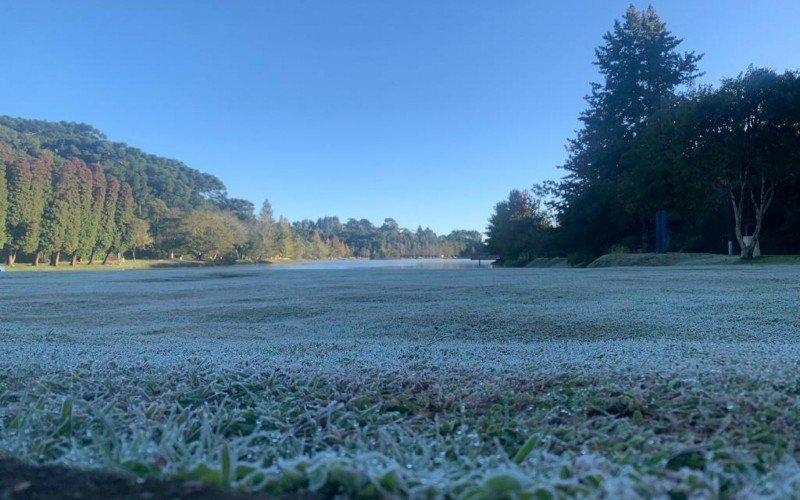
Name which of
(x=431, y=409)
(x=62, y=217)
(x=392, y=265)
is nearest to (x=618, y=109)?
(x=392, y=265)

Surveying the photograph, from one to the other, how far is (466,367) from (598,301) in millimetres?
2633

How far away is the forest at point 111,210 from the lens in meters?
33.0

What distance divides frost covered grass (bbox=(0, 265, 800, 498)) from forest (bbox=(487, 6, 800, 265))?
1352 centimetres

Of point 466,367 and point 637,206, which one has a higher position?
point 637,206

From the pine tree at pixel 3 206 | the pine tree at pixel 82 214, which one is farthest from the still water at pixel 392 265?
the pine tree at pixel 3 206

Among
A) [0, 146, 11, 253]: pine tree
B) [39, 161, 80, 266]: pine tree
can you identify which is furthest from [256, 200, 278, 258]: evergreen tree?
[0, 146, 11, 253]: pine tree

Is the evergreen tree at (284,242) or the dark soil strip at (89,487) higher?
the evergreen tree at (284,242)

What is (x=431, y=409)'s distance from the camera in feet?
3.84

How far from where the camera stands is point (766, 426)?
0.92 metres

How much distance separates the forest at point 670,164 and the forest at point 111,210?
29672 mm

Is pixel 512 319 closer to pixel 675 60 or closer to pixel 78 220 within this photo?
pixel 675 60

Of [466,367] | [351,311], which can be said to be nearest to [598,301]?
[351,311]

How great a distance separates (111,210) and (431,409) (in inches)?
1770

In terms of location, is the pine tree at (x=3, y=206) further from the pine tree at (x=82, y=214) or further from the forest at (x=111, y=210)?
the pine tree at (x=82, y=214)
